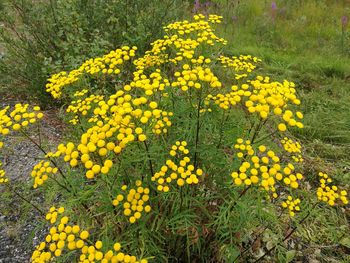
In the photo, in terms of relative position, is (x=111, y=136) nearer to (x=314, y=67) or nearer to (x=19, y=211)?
(x=19, y=211)

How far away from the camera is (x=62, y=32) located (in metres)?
4.51

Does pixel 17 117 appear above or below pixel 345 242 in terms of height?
above

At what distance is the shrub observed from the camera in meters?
4.53

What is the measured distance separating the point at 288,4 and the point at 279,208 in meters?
6.70

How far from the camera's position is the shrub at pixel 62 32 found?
14.9 feet

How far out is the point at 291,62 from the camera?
6.11m

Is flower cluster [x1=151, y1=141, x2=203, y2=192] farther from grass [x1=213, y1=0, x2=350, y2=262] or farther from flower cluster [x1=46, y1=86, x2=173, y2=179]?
grass [x1=213, y1=0, x2=350, y2=262]

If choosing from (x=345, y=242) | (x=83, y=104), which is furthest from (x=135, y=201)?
Result: (x=345, y=242)

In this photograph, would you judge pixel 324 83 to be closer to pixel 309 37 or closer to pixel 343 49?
pixel 343 49

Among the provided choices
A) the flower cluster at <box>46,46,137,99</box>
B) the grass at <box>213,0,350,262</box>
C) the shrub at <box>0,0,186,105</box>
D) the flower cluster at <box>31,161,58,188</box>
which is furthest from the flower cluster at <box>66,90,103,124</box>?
the grass at <box>213,0,350,262</box>

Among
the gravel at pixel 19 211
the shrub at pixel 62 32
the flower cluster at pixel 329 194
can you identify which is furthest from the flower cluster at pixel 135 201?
the shrub at pixel 62 32

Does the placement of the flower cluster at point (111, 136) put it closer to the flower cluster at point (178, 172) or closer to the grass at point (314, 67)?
the flower cluster at point (178, 172)

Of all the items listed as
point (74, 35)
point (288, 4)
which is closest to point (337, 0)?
point (288, 4)

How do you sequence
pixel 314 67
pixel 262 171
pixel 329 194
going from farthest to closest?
pixel 314 67 → pixel 329 194 → pixel 262 171
